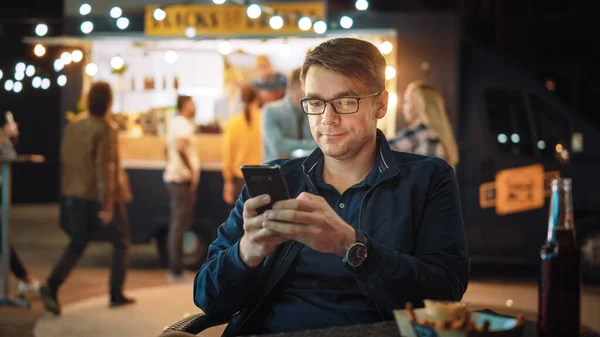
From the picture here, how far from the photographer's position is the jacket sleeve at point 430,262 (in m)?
2.46

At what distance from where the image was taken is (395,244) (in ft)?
8.90

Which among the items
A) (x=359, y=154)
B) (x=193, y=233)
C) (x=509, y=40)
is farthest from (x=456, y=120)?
(x=509, y=40)

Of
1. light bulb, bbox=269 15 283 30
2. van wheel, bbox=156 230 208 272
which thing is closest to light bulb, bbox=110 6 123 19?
light bulb, bbox=269 15 283 30

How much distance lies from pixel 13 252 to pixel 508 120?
484 centimetres

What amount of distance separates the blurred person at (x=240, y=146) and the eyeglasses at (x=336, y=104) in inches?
246

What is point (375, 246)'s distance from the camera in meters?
2.40

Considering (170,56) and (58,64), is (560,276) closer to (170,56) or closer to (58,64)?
(58,64)

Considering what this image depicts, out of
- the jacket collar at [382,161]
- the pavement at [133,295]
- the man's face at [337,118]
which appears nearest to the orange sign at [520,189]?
the pavement at [133,295]

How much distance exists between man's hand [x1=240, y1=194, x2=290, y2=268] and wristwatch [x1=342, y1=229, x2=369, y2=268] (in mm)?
167

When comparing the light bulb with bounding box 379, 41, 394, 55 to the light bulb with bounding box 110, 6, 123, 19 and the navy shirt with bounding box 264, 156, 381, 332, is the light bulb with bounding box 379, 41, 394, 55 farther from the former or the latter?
the navy shirt with bounding box 264, 156, 381, 332

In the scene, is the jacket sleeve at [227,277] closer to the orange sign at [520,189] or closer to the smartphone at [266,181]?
the smartphone at [266,181]

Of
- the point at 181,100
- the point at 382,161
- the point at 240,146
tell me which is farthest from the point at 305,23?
the point at 382,161

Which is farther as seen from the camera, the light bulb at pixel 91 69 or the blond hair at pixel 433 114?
the light bulb at pixel 91 69

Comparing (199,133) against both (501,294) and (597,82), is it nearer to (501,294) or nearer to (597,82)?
(501,294)
